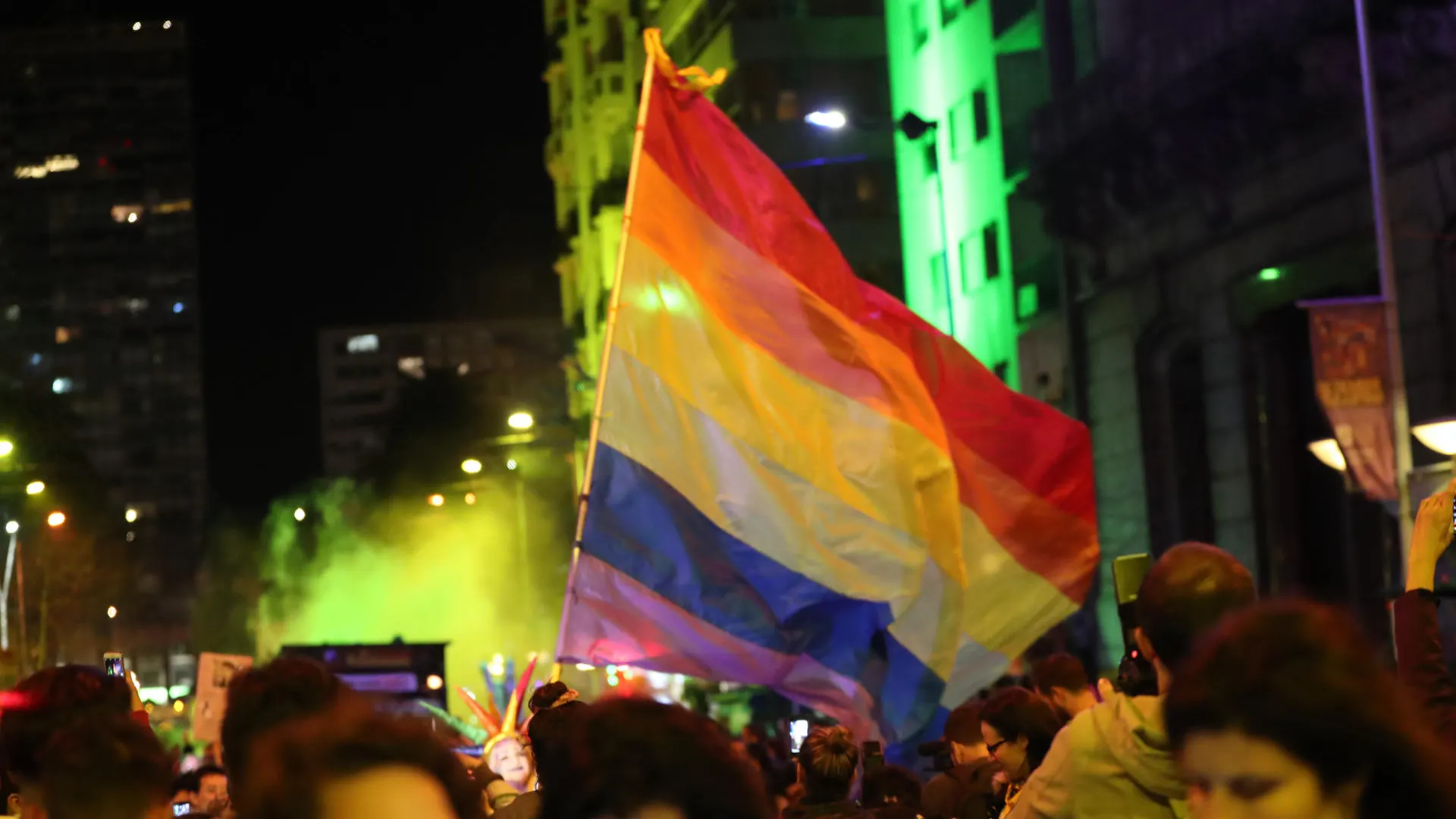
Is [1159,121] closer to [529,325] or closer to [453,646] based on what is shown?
[453,646]

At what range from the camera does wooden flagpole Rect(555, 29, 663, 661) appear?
1086 centimetres

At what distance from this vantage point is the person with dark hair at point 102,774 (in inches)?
152

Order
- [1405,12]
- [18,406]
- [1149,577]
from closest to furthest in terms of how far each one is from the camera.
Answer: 1. [1149,577]
2. [1405,12]
3. [18,406]

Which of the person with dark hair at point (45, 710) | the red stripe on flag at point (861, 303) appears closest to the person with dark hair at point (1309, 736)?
the person with dark hair at point (45, 710)

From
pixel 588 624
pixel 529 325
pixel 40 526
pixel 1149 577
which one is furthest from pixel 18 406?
pixel 529 325

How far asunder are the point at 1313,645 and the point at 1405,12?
20.2m

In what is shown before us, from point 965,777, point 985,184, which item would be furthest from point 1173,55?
point 965,777

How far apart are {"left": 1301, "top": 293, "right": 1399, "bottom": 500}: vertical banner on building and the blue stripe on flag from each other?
9.23m

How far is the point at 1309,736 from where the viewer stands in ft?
9.61

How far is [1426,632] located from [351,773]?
2618 millimetres

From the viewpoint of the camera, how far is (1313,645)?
3002 millimetres

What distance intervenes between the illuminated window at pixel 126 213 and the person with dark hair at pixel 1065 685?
564 ft

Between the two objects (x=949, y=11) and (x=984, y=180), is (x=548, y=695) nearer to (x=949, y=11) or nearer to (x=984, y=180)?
(x=984, y=180)

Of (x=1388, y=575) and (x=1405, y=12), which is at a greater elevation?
(x=1405, y=12)
